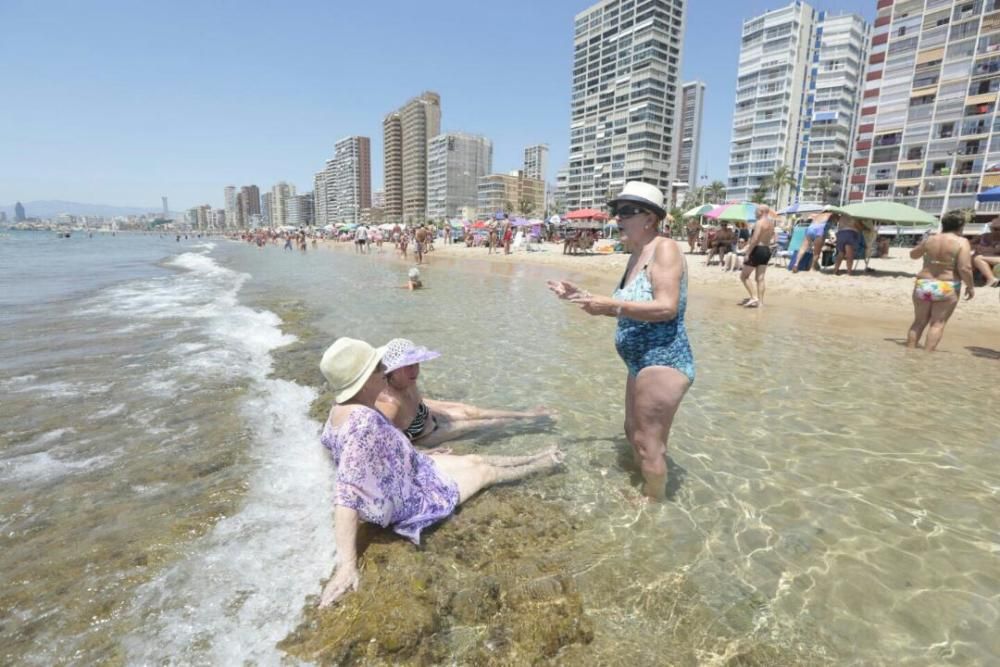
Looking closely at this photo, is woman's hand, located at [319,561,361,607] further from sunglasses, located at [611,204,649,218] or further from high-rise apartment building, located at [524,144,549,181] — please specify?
high-rise apartment building, located at [524,144,549,181]

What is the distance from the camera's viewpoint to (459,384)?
19.1ft

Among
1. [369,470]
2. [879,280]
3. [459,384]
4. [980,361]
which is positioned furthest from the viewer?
[879,280]

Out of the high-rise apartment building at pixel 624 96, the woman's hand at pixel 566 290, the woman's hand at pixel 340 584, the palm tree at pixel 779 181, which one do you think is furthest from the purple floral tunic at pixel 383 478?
the high-rise apartment building at pixel 624 96

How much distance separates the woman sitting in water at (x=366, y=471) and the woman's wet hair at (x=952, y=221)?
7304 millimetres

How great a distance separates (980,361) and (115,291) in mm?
20577

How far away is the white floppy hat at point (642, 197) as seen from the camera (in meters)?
2.71

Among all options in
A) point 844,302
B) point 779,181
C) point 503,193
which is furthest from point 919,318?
point 503,193

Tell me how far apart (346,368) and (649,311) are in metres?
1.68

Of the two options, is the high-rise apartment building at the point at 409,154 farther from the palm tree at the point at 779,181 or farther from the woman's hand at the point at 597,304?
the woman's hand at the point at 597,304

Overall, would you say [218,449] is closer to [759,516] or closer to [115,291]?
[759,516]

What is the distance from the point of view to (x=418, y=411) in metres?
3.87

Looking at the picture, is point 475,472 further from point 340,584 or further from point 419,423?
point 340,584

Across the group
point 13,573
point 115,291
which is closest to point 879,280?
point 13,573

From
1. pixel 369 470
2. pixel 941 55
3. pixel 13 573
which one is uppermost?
pixel 941 55
